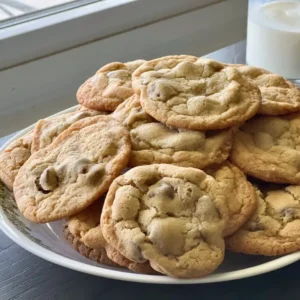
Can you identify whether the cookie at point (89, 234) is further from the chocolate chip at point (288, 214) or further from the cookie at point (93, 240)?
the chocolate chip at point (288, 214)

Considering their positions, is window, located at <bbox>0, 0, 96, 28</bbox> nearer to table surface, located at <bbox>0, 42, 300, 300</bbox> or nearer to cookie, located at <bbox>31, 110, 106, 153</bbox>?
cookie, located at <bbox>31, 110, 106, 153</bbox>

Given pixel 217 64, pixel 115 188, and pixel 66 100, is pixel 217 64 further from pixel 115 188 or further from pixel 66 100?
pixel 66 100

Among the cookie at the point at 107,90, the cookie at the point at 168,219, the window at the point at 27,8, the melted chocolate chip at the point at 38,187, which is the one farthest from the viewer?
the window at the point at 27,8

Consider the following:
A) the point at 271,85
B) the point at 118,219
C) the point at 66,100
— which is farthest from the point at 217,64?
the point at 66,100

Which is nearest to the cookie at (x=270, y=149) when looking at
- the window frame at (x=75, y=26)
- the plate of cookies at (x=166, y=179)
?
the plate of cookies at (x=166, y=179)

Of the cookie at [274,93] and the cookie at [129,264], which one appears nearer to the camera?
the cookie at [129,264]

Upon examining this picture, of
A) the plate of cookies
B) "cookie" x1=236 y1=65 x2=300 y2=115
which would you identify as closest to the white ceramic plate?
the plate of cookies
